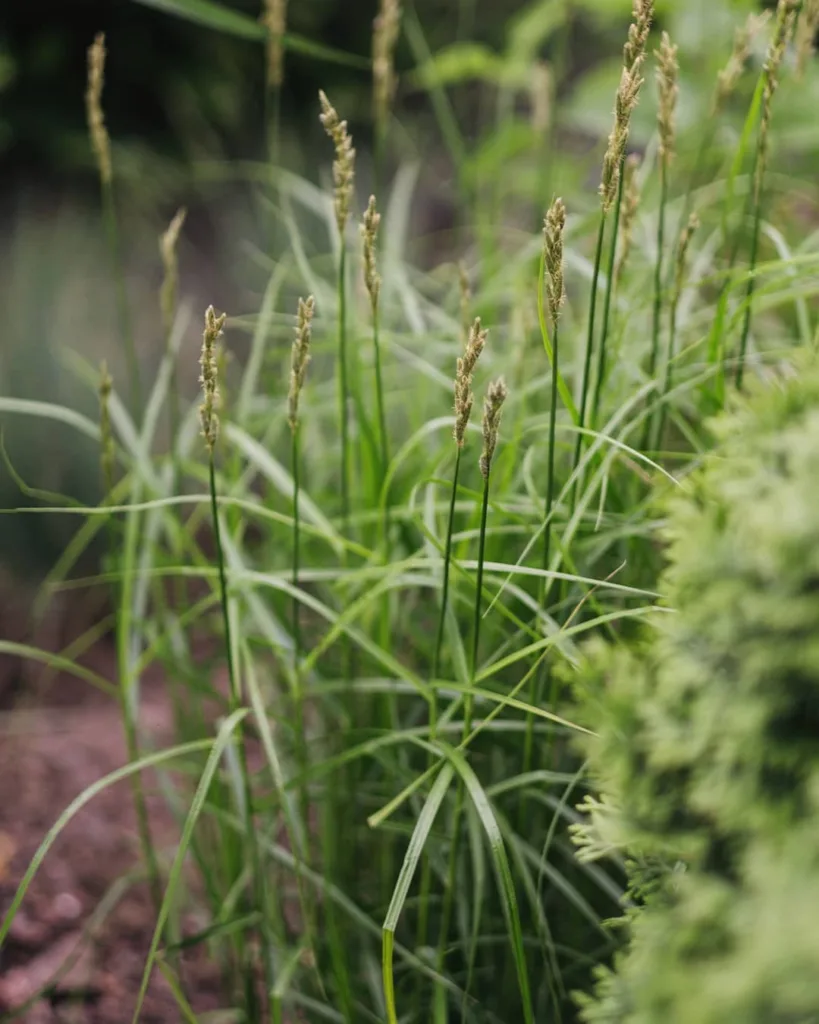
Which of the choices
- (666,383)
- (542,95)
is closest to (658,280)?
(666,383)

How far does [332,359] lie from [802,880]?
1.65 meters

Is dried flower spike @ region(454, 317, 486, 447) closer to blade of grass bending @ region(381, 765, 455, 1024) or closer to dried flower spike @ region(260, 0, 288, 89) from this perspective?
blade of grass bending @ region(381, 765, 455, 1024)

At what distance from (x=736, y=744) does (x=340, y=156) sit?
2.16 ft

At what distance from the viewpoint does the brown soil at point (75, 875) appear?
57.8 inches

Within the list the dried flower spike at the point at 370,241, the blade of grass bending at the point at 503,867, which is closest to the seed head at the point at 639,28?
the dried flower spike at the point at 370,241

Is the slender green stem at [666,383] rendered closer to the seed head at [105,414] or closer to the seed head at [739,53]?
the seed head at [739,53]

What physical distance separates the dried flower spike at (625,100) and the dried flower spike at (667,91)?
3.4 inches

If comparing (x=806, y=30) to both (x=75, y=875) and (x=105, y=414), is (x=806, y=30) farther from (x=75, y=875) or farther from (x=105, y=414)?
(x=75, y=875)

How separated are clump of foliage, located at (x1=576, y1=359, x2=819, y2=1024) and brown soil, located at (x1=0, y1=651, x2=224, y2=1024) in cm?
96

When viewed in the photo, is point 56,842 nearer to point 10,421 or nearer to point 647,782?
point 10,421

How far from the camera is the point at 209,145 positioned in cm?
355

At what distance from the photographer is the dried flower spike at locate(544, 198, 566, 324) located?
0.76m

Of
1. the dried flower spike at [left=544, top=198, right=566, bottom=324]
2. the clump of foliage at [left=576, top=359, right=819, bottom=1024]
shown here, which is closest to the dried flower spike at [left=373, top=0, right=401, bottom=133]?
the dried flower spike at [left=544, top=198, right=566, bottom=324]

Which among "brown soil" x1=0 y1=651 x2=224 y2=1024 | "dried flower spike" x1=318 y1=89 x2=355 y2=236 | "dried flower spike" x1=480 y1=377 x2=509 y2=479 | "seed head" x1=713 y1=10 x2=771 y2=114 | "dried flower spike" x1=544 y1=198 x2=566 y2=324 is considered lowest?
"brown soil" x1=0 y1=651 x2=224 y2=1024
